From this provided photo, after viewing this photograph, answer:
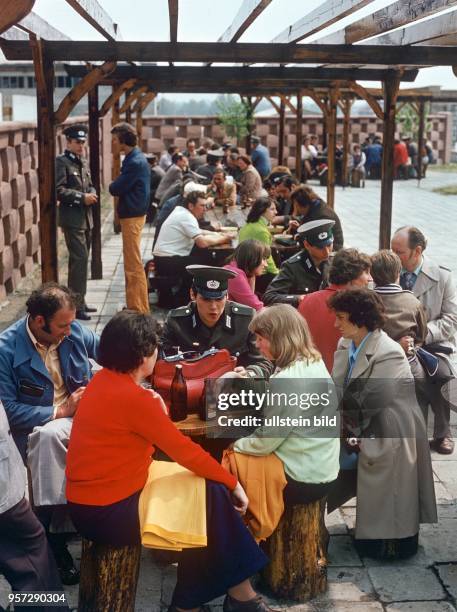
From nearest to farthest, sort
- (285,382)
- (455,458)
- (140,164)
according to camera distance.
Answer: (285,382)
(455,458)
(140,164)

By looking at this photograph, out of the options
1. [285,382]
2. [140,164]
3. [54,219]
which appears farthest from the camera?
[140,164]

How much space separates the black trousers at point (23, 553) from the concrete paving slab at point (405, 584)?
1365mm

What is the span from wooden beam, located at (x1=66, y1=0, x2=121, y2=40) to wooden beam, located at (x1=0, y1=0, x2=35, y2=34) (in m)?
2.15

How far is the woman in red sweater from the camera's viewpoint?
3.35m

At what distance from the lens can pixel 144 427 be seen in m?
3.33

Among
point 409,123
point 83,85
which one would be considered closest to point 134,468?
point 83,85

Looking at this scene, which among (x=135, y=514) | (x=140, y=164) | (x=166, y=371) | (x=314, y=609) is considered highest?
(x=140, y=164)

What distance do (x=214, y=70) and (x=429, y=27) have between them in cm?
467

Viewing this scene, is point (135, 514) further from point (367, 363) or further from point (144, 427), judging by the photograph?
point (367, 363)

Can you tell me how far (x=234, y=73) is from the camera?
1105 centimetres

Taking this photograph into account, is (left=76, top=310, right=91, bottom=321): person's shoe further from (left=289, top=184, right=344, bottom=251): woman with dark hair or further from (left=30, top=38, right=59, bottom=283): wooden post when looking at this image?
(left=289, top=184, right=344, bottom=251): woman with dark hair

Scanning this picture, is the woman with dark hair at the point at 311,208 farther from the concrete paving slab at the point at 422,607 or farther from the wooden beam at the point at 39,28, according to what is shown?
the concrete paving slab at the point at 422,607

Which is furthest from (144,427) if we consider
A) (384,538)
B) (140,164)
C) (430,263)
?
(140,164)

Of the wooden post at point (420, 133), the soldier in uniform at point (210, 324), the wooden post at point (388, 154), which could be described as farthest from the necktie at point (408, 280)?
the wooden post at point (420, 133)
